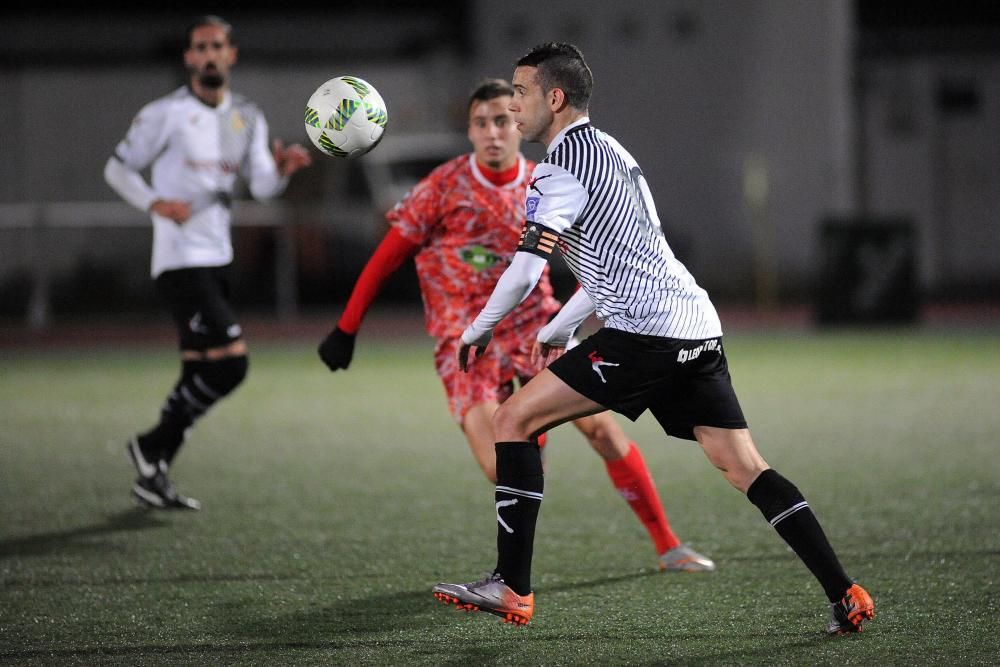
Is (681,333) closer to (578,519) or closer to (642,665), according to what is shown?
(642,665)

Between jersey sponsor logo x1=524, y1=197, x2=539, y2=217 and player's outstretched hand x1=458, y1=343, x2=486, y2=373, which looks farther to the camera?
player's outstretched hand x1=458, y1=343, x2=486, y2=373

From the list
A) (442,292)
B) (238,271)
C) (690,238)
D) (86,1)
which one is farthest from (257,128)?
(86,1)

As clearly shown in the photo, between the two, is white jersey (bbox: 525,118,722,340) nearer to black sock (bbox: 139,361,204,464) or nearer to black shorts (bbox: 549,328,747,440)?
black shorts (bbox: 549,328,747,440)

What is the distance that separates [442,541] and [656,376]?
191cm

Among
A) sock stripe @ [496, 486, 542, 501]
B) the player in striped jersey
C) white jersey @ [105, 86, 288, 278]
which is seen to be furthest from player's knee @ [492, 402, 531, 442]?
white jersey @ [105, 86, 288, 278]

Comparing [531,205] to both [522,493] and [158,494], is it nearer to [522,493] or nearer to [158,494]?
[522,493]

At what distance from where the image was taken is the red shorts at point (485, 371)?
568 centimetres

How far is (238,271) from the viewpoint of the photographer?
19.1 m

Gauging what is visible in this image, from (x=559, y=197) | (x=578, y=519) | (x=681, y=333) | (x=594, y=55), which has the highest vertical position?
(x=594, y=55)

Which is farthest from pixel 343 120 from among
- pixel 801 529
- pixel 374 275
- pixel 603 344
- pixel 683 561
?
pixel 801 529

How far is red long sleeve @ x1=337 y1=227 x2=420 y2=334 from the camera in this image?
553 centimetres

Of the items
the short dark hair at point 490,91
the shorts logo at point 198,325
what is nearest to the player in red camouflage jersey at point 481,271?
the short dark hair at point 490,91

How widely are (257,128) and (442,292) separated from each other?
221 cm

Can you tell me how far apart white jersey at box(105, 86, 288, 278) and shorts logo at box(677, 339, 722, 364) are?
3370 mm
